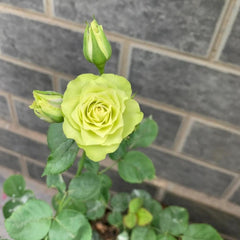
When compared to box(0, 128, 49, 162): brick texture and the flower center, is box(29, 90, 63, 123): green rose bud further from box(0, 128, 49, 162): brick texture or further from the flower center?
box(0, 128, 49, 162): brick texture

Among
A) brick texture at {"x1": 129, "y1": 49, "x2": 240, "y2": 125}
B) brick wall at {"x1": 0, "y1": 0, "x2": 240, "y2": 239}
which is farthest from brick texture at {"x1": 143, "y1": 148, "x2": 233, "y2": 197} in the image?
brick texture at {"x1": 129, "y1": 49, "x2": 240, "y2": 125}

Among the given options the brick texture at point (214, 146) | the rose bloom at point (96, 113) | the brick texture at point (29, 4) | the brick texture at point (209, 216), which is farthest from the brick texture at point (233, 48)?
the brick texture at point (209, 216)

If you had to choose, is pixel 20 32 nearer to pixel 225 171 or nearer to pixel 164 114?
pixel 164 114

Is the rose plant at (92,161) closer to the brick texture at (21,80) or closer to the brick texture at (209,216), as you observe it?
the brick texture at (209,216)

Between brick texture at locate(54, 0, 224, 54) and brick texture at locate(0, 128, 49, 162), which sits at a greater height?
brick texture at locate(54, 0, 224, 54)

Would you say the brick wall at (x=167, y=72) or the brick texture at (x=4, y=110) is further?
the brick texture at (x=4, y=110)

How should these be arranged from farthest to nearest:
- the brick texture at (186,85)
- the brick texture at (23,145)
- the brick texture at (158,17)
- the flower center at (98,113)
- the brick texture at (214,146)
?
the brick texture at (23,145) → the brick texture at (214,146) → the brick texture at (186,85) → the brick texture at (158,17) → the flower center at (98,113)

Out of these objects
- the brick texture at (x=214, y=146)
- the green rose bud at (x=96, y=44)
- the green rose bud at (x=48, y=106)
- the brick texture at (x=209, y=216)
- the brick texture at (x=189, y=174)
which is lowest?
the brick texture at (x=209, y=216)
